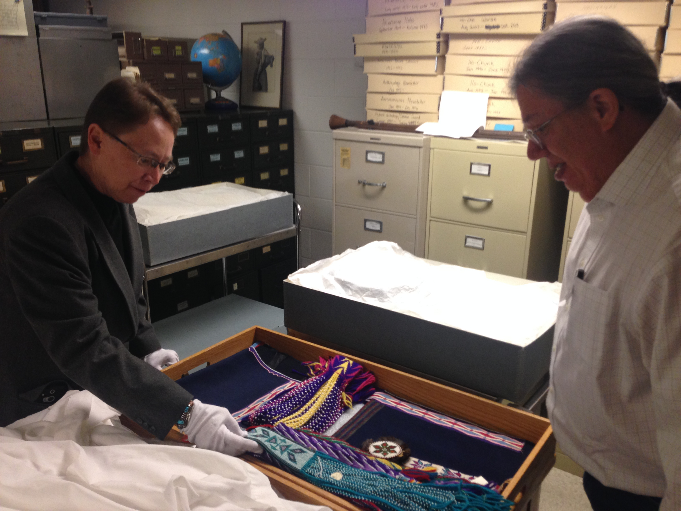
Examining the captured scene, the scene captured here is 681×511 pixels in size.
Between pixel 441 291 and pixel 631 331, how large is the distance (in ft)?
2.11

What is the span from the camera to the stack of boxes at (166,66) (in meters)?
3.42

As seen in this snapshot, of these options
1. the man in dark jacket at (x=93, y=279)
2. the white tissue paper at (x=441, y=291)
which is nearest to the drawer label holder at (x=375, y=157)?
the white tissue paper at (x=441, y=291)

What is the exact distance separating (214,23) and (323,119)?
3.92 ft

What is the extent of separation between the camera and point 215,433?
1.00 m

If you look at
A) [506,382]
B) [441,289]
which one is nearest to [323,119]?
[441,289]

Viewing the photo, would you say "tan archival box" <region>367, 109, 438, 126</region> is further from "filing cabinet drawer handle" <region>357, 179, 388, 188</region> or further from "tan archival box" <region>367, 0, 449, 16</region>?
"tan archival box" <region>367, 0, 449, 16</region>

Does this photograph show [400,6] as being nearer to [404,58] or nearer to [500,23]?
[404,58]

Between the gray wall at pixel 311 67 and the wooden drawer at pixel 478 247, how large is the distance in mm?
1257

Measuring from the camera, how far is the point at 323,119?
384 cm

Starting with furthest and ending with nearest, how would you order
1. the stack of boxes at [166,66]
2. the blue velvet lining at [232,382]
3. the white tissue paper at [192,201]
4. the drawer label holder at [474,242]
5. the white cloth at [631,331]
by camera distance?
the stack of boxes at [166,66] < the drawer label holder at [474,242] < the white tissue paper at [192,201] < the blue velvet lining at [232,382] < the white cloth at [631,331]

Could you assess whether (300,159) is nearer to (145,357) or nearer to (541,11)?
Result: (541,11)

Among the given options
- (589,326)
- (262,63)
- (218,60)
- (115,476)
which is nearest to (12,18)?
(218,60)

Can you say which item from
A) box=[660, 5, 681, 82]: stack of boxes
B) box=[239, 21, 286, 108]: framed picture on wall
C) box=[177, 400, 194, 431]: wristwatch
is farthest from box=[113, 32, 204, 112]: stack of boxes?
box=[177, 400, 194, 431]: wristwatch

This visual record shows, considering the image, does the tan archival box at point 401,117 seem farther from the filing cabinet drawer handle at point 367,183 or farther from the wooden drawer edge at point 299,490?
the wooden drawer edge at point 299,490
